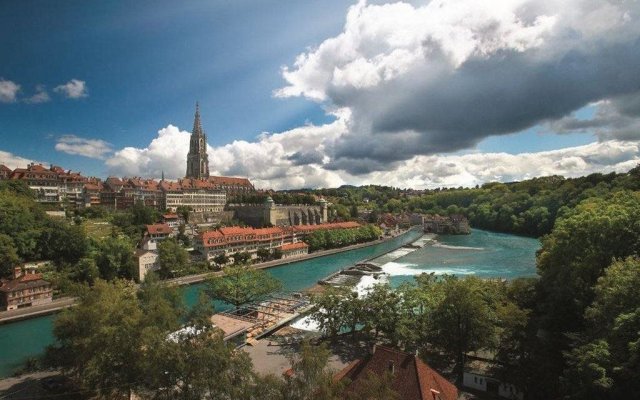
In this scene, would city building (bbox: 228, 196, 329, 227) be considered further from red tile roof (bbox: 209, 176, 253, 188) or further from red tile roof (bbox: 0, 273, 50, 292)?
red tile roof (bbox: 0, 273, 50, 292)

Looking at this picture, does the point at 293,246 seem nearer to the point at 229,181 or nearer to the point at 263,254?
the point at 263,254

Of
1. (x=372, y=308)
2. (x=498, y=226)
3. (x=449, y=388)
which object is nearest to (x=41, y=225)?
(x=372, y=308)

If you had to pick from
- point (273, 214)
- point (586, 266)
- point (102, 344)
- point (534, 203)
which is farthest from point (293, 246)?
point (534, 203)

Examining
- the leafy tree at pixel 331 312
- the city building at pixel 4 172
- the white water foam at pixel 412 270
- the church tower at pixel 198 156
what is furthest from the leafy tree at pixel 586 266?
the church tower at pixel 198 156

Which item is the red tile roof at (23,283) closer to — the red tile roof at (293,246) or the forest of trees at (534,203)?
the red tile roof at (293,246)

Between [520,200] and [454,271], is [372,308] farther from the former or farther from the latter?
[520,200]
